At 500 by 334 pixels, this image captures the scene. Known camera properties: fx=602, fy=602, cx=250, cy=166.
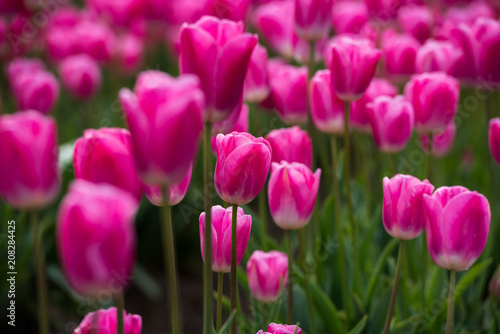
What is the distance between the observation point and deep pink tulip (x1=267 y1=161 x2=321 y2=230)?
102 centimetres

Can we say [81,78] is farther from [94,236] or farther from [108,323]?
[94,236]

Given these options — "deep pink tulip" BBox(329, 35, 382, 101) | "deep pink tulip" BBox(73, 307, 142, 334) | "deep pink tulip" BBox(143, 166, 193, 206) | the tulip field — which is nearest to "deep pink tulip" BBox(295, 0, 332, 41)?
the tulip field

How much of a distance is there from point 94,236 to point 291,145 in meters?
0.72

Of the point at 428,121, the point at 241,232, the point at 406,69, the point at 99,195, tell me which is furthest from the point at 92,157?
the point at 406,69

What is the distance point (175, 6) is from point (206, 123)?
6.81ft

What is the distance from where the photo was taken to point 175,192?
82 centimetres

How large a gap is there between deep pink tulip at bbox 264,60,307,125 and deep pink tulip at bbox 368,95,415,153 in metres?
0.21

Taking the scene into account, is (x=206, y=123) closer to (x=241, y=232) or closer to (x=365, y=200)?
(x=241, y=232)

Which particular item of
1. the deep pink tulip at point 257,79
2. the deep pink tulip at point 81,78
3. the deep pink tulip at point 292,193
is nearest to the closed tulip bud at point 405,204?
the deep pink tulip at point 292,193

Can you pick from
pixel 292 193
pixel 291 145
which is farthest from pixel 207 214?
pixel 291 145

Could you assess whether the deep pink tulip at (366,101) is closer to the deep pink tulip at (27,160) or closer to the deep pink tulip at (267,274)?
the deep pink tulip at (267,274)

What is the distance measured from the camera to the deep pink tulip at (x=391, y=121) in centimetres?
125

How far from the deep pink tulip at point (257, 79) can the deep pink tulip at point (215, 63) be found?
553 millimetres

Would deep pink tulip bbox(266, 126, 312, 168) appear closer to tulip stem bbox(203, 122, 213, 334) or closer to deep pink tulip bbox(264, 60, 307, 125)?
deep pink tulip bbox(264, 60, 307, 125)
